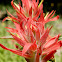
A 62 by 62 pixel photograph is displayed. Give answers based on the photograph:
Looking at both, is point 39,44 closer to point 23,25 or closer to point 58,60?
point 23,25

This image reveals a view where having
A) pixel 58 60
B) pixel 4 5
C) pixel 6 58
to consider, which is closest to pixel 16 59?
pixel 6 58

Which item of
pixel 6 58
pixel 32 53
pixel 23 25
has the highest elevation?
pixel 23 25

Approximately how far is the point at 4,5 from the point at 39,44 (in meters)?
4.29

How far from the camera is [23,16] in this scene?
0.64m

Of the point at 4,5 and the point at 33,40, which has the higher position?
the point at 4,5

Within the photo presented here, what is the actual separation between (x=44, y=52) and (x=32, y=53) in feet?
0.19

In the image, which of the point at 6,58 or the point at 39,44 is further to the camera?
the point at 6,58

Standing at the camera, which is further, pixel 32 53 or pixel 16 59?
pixel 16 59

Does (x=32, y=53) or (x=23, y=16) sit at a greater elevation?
(x=23, y=16)

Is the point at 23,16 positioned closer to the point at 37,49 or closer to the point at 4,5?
the point at 37,49

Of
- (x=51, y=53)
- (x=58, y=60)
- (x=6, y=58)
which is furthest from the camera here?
(x=58, y=60)

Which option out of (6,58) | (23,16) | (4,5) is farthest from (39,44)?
(4,5)

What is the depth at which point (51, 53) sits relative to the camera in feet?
1.95

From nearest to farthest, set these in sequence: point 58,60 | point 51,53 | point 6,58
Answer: point 51,53 < point 6,58 < point 58,60
